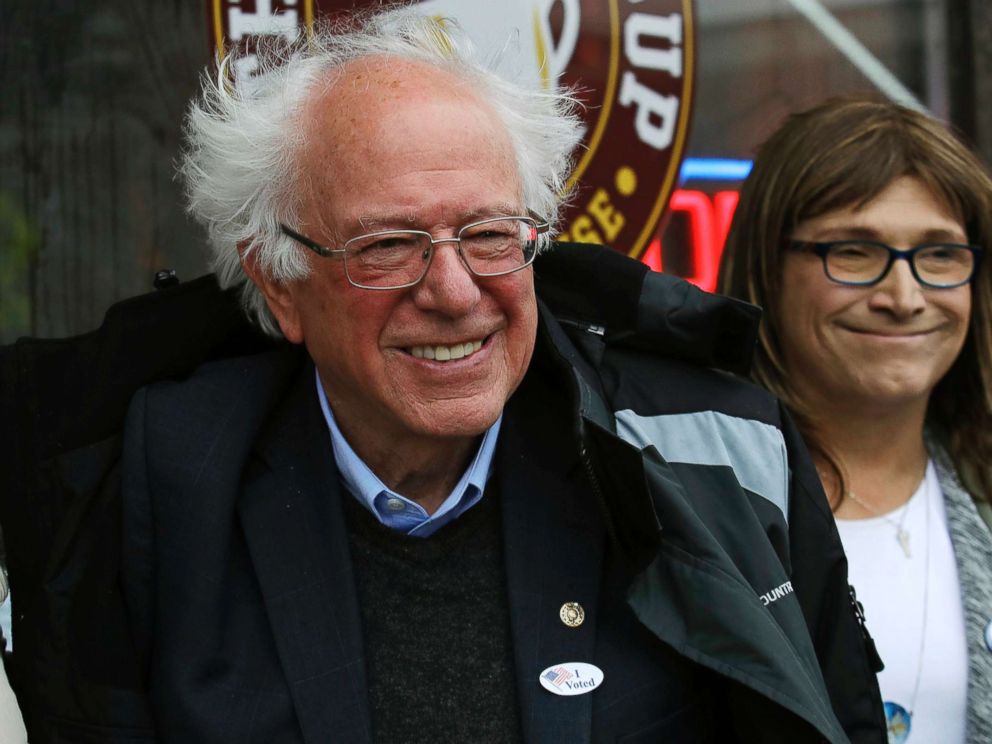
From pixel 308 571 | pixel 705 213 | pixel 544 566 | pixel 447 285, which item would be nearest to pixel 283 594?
pixel 308 571

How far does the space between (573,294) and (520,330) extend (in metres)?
0.25

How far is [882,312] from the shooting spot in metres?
2.36

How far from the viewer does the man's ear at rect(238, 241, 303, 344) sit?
2.04m

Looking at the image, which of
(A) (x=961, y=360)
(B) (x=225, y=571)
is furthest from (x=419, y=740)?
(A) (x=961, y=360)

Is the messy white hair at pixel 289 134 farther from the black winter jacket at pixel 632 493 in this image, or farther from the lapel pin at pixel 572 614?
the lapel pin at pixel 572 614

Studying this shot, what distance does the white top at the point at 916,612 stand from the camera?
2.26 m

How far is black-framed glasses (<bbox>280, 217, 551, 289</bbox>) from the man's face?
0.01 meters

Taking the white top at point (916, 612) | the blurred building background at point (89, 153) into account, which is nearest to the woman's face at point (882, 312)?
the white top at point (916, 612)

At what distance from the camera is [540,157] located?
2.07 metres

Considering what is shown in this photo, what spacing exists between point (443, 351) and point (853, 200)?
0.93 m

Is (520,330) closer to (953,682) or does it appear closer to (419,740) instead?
(419,740)

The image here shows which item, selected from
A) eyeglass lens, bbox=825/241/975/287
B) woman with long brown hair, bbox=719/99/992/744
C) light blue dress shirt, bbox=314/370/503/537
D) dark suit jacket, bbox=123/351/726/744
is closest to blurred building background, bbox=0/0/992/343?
dark suit jacket, bbox=123/351/726/744

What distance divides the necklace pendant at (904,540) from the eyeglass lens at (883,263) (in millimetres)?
480

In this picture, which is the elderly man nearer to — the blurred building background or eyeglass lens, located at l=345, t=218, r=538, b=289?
eyeglass lens, located at l=345, t=218, r=538, b=289
